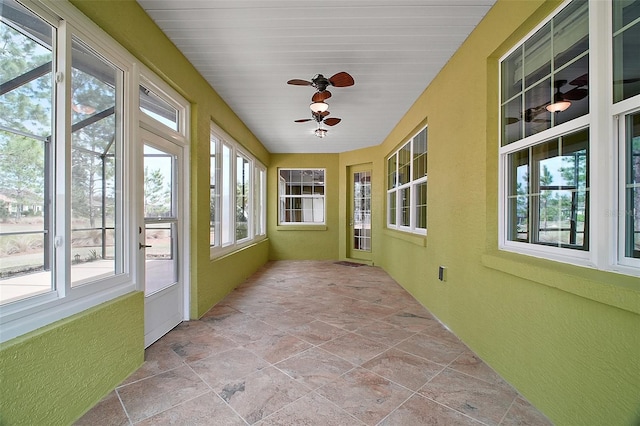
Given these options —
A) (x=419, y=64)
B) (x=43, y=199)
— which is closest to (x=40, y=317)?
(x=43, y=199)

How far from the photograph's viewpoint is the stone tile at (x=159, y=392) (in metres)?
1.67

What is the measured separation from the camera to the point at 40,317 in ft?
4.80

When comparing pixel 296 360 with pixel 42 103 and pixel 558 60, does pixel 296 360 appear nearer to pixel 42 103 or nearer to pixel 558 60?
pixel 42 103

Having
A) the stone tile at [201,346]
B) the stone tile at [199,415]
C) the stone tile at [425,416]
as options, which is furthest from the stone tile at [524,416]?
the stone tile at [201,346]

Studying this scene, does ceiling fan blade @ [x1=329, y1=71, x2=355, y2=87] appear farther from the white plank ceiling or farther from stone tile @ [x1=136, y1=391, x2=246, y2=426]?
stone tile @ [x1=136, y1=391, x2=246, y2=426]

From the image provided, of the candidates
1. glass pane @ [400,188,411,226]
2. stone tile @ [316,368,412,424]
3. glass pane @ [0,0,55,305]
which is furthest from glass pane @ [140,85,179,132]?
glass pane @ [400,188,411,226]

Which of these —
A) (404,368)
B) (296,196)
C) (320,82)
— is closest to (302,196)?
(296,196)

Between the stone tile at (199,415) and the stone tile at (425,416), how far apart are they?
2.90 ft

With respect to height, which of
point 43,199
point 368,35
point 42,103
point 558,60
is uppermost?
point 368,35

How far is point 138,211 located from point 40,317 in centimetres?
100

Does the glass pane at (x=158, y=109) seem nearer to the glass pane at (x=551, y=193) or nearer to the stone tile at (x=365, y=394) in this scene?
the stone tile at (x=365, y=394)

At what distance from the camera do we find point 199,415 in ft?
5.34

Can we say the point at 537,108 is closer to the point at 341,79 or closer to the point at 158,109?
the point at 341,79

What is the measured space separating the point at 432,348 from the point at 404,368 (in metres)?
0.47
